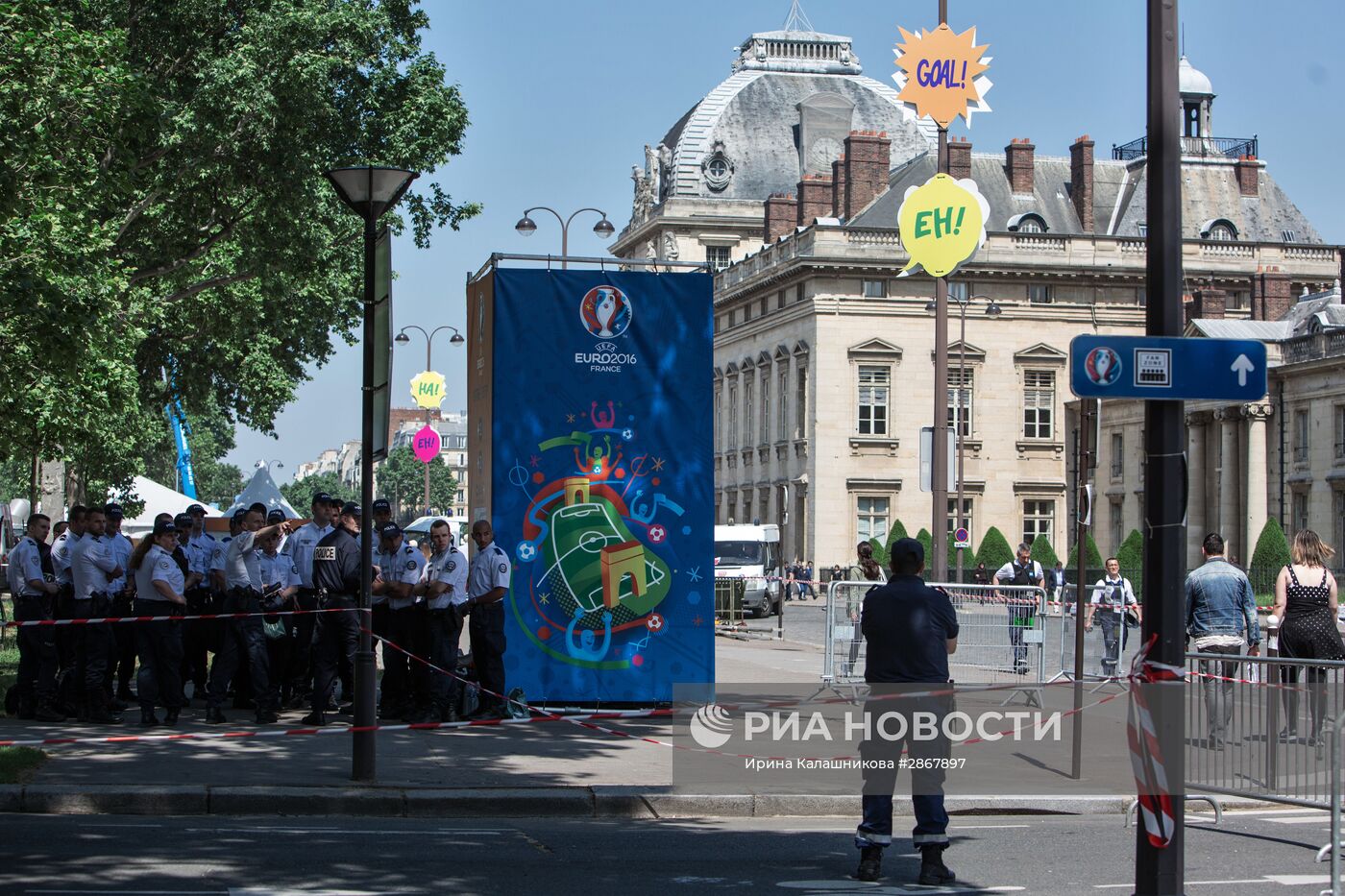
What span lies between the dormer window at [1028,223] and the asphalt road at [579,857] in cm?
7072

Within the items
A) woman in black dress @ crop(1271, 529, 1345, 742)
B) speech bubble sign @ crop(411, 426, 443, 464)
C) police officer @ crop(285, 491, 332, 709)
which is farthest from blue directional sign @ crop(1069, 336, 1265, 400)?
speech bubble sign @ crop(411, 426, 443, 464)

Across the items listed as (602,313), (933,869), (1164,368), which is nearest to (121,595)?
(602,313)

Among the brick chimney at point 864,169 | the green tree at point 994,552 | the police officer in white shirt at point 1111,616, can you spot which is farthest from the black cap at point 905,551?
the brick chimney at point 864,169

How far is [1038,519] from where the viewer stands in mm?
Answer: 80875

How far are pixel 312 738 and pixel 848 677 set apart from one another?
6787 mm

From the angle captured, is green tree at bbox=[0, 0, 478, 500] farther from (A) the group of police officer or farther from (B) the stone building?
(B) the stone building

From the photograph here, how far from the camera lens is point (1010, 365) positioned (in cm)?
7994

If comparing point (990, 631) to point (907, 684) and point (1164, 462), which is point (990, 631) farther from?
point (1164, 462)

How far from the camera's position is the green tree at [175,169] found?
70.2 feet

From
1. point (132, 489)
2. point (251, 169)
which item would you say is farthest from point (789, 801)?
point (132, 489)

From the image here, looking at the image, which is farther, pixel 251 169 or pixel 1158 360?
pixel 251 169

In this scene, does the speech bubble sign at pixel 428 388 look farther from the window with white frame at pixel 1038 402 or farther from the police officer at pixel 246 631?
the police officer at pixel 246 631

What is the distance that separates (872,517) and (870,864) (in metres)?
69.6

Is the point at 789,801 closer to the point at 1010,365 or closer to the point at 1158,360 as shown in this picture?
the point at 1158,360
